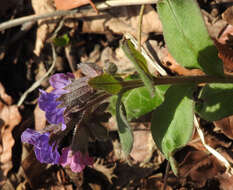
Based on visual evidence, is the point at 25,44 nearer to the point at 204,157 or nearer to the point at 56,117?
the point at 56,117

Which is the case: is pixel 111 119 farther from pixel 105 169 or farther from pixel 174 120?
pixel 174 120

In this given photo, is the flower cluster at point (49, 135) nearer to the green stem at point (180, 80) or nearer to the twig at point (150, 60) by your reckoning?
the green stem at point (180, 80)

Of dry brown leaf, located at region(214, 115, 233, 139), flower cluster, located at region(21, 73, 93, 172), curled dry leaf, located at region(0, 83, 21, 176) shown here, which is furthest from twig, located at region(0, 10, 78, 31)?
dry brown leaf, located at region(214, 115, 233, 139)

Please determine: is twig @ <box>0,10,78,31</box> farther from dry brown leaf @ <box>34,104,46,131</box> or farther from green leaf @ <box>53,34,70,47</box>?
dry brown leaf @ <box>34,104,46,131</box>

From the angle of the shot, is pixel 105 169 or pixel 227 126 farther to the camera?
pixel 105 169

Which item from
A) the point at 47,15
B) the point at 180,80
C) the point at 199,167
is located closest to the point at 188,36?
the point at 180,80

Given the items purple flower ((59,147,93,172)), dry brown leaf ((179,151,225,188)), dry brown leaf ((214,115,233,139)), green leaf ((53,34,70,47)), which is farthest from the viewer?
green leaf ((53,34,70,47))
